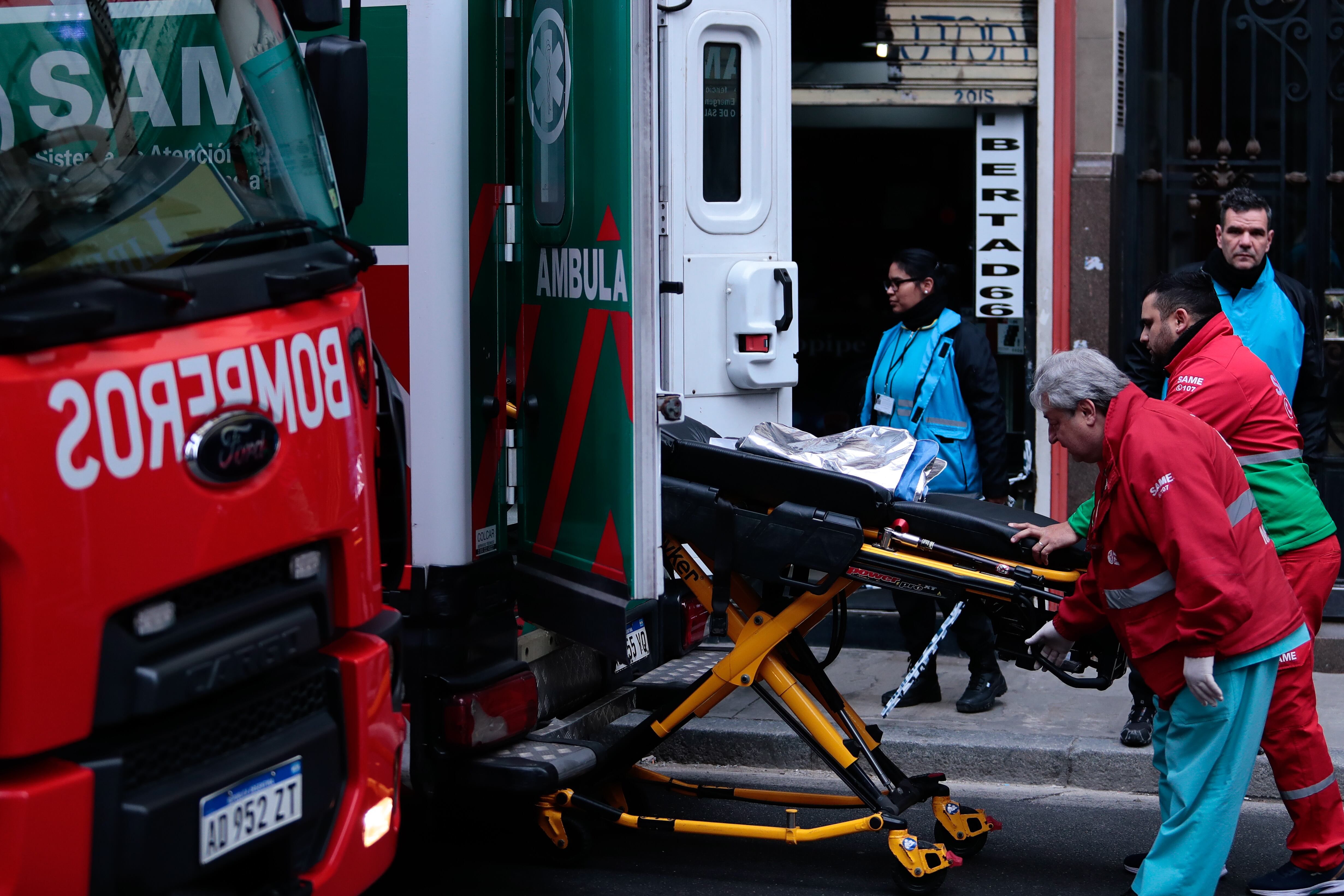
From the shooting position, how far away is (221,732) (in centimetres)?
275

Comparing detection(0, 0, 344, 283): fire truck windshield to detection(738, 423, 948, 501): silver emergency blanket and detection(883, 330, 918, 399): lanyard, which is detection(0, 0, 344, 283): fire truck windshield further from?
detection(883, 330, 918, 399): lanyard

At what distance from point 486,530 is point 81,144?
1.58m

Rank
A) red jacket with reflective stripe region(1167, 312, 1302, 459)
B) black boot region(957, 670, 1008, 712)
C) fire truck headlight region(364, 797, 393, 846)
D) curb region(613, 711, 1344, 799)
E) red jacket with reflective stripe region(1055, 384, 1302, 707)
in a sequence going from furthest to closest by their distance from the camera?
1. black boot region(957, 670, 1008, 712)
2. curb region(613, 711, 1344, 799)
3. red jacket with reflective stripe region(1167, 312, 1302, 459)
4. red jacket with reflective stripe region(1055, 384, 1302, 707)
5. fire truck headlight region(364, 797, 393, 846)

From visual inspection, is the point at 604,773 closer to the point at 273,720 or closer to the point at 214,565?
the point at 273,720

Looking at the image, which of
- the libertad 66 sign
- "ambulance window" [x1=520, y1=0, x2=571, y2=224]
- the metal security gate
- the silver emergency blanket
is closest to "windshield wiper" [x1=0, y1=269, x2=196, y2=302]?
"ambulance window" [x1=520, y1=0, x2=571, y2=224]

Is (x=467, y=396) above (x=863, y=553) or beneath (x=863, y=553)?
above

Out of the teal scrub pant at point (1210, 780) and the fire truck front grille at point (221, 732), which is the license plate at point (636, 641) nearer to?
the fire truck front grille at point (221, 732)

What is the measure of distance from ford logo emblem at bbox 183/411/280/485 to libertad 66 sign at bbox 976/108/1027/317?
5.25 m

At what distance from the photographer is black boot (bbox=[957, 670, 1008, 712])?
5.76 metres

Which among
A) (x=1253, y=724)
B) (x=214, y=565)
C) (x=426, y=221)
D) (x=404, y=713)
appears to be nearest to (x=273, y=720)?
(x=214, y=565)

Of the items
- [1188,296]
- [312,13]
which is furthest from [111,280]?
[1188,296]

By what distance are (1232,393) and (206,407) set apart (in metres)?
2.80

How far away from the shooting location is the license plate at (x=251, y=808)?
105 inches

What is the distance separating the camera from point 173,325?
2.62m
